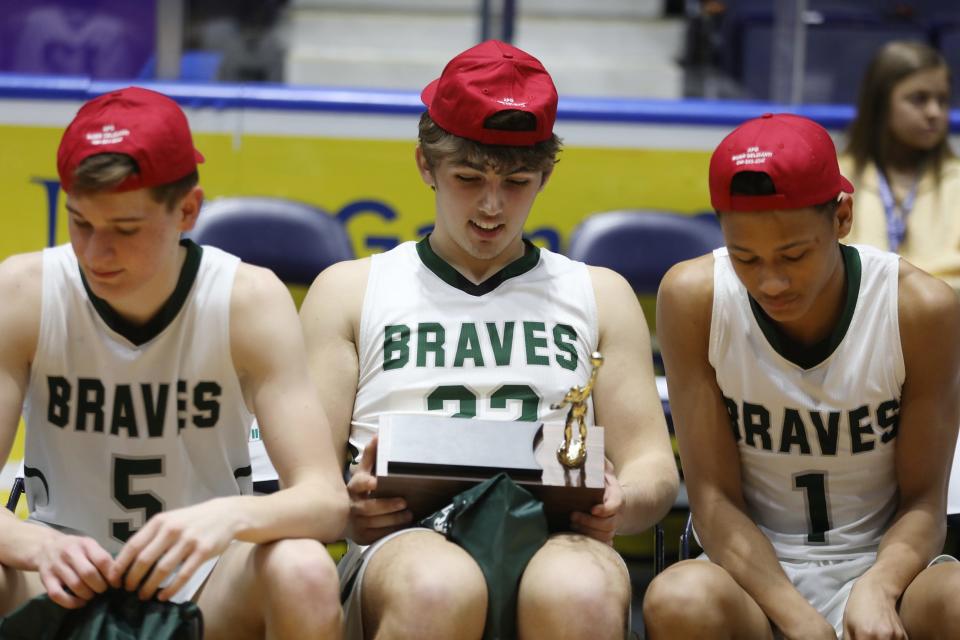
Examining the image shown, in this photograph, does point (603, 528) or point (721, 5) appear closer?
point (603, 528)

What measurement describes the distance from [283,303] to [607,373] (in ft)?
2.19

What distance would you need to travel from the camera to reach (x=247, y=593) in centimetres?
220

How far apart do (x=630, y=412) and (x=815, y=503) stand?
1.31 ft

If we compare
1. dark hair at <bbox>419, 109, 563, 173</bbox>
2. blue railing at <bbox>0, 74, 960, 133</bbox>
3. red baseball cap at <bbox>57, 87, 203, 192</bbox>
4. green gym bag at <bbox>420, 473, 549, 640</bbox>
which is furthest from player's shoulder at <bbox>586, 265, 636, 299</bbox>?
blue railing at <bbox>0, 74, 960, 133</bbox>

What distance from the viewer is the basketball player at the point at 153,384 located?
2.20 meters

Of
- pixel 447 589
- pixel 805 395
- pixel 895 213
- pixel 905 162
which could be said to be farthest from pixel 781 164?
pixel 905 162

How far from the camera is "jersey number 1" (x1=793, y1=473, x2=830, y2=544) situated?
2627mm

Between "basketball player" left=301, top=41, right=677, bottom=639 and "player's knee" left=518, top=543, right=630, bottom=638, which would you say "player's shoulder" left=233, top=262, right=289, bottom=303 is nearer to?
"basketball player" left=301, top=41, right=677, bottom=639

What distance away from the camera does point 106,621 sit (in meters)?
2.05

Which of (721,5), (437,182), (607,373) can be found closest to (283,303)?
(437,182)

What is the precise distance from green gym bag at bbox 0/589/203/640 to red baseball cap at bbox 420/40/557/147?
105cm

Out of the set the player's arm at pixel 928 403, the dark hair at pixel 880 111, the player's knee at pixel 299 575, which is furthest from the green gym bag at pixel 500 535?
the dark hair at pixel 880 111

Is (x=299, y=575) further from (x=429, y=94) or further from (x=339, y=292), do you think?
(x=429, y=94)

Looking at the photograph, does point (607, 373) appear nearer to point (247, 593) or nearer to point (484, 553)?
point (484, 553)
